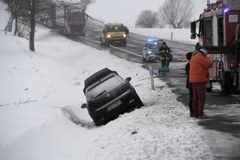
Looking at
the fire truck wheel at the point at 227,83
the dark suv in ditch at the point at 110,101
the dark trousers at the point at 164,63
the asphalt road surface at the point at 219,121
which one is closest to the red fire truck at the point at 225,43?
the fire truck wheel at the point at 227,83

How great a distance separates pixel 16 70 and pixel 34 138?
2446 cm

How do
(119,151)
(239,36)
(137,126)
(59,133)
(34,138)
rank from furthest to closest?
(239,36), (59,133), (137,126), (34,138), (119,151)

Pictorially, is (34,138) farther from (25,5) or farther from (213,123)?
(25,5)

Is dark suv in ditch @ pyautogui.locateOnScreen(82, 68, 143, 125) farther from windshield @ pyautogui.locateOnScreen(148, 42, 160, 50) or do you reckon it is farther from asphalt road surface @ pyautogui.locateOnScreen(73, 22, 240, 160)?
windshield @ pyautogui.locateOnScreen(148, 42, 160, 50)

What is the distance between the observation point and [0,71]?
111 feet

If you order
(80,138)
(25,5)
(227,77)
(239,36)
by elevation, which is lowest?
(80,138)

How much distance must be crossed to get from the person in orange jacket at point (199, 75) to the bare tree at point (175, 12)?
3523 inches

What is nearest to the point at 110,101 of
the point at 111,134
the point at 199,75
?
the point at 111,134

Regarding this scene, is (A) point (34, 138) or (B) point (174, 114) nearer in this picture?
(A) point (34, 138)

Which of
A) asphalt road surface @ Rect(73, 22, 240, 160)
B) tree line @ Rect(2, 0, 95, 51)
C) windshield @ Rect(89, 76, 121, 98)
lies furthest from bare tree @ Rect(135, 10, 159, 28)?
windshield @ Rect(89, 76, 121, 98)

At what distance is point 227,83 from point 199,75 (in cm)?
446

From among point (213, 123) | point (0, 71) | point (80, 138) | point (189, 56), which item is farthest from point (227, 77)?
point (0, 71)

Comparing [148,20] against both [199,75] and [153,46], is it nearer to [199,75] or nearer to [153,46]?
[153,46]

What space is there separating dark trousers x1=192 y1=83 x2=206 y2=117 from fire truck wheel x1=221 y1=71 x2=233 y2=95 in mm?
3947
